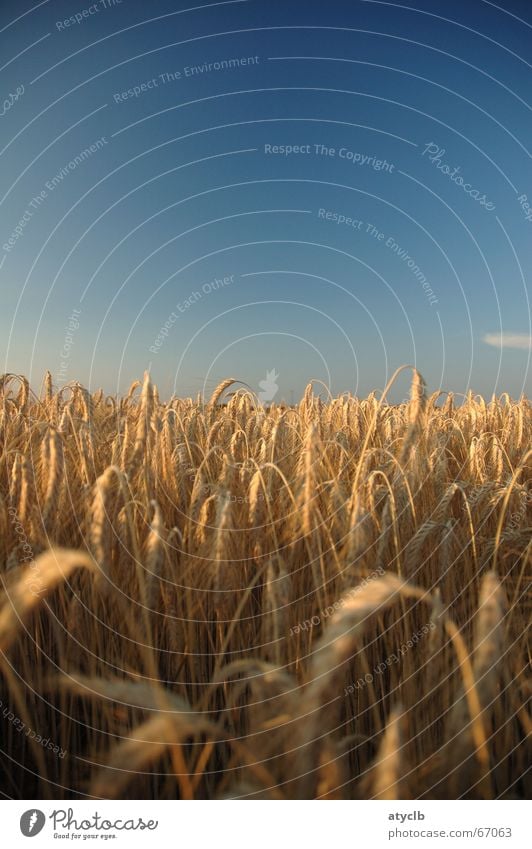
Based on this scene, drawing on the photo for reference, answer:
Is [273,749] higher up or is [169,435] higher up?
[169,435]

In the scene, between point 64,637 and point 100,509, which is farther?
point 64,637

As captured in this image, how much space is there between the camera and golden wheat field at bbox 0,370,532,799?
904 mm

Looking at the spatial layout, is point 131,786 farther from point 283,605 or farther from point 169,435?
point 169,435

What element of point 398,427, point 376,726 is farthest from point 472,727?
point 398,427

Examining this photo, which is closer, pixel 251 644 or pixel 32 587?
pixel 32 587

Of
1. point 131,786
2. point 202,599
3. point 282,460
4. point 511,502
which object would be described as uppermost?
point 282,460

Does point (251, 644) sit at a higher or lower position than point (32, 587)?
lower

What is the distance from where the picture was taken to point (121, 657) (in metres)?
1.40

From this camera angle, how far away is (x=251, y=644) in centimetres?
146

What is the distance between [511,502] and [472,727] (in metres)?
1.38

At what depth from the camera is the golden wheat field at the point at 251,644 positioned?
904 mm

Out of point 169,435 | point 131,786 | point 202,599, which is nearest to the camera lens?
point 131,786

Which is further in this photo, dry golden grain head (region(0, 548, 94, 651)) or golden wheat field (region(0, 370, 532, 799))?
dry golden grain head (region(0, 548, 94, 651))

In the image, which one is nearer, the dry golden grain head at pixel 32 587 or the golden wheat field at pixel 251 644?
the golden wheat field at pixel 251 644
